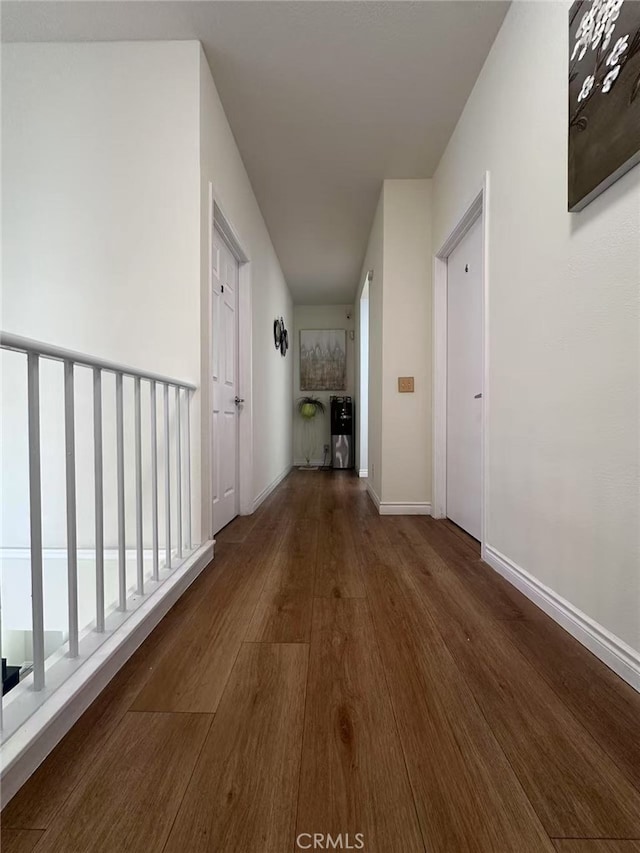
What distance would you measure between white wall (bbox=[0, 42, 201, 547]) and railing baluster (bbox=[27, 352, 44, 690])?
3.48 feet

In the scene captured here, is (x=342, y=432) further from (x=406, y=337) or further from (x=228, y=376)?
(x=228, y=376)

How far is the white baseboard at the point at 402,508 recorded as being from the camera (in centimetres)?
303

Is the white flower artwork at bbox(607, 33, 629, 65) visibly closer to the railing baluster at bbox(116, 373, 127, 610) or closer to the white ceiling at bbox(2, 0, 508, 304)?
the white ceiling at bbox(2, 0, 508, 304)

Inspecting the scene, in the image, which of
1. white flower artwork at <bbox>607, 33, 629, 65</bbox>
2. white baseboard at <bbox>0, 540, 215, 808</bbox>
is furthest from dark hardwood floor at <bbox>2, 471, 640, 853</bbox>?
white flower artwork at <bbox>607, 33, 629, 65</bbox>

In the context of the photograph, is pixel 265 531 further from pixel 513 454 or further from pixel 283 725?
pixel 283 725

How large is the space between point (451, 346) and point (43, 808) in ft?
9.07

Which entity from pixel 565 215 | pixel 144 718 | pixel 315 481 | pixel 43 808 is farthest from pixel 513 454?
pixel 315 481

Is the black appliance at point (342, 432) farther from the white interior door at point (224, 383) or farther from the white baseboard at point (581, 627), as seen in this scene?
the white baseboard at point (581, 627)

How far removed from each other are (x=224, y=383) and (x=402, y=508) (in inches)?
62.6

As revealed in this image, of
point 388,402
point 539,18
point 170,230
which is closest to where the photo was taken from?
point 539,18

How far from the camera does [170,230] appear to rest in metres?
1.92

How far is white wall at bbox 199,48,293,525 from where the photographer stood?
2.03m

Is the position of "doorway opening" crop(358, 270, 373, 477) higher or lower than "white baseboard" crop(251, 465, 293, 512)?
higher

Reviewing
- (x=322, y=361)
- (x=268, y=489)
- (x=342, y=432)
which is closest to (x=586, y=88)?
(x=268, y=489)
